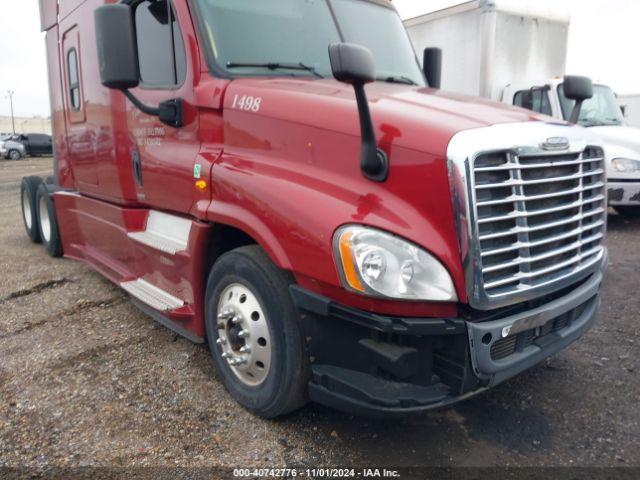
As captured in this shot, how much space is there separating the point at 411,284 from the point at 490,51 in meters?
7.76

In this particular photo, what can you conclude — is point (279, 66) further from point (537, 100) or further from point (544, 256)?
point (537, 100)

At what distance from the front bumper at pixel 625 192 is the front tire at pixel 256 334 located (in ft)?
22.3

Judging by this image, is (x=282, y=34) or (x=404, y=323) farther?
(x=282, y=34)

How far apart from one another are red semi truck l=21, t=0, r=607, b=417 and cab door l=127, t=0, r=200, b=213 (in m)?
0.02

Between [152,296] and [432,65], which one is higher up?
[432,65]

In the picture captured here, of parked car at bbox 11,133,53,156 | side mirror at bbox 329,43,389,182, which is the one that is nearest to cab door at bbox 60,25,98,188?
side mirror at bbox 329,43,389,182

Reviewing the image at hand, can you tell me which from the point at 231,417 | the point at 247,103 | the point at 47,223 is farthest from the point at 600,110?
the point at 47,223

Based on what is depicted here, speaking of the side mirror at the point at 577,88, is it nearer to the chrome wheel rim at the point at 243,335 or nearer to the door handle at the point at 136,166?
the chrome wheel rim at the point at 243,335

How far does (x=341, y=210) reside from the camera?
8.18ft

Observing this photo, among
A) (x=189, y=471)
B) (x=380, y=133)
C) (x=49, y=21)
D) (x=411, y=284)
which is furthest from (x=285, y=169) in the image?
(x=49, y=21)

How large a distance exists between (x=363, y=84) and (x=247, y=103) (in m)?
0.88

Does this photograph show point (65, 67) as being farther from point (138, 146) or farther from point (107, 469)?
point (107, 469)

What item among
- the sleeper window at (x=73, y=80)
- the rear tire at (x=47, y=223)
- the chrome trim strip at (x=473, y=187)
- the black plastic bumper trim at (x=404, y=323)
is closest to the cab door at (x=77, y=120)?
the sleeper window at (x=73, y=80)

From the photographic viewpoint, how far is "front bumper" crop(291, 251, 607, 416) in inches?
93.9
